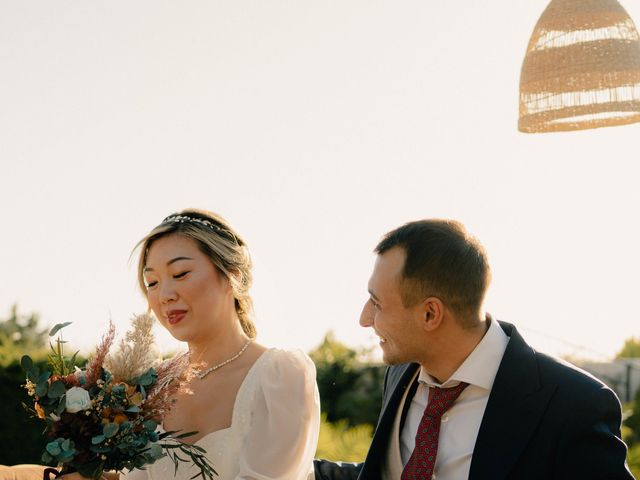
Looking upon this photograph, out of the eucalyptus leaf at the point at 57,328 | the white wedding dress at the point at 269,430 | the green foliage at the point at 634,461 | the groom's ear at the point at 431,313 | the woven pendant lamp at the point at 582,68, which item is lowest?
the green foliage at the point at 634,461

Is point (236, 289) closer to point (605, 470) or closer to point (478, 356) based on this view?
point (478, 356)

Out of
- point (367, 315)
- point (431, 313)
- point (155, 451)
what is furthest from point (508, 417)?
point (155, 451)

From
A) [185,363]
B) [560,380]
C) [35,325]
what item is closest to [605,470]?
[560,380]

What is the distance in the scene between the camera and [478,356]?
3.54m

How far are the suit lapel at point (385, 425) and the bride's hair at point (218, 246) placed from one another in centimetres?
78

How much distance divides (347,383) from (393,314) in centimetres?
636

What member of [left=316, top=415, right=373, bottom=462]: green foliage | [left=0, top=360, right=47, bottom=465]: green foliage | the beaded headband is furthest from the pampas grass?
[left=0, top=360, right=47, bottom=465]: green foliage

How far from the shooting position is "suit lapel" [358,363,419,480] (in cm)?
369

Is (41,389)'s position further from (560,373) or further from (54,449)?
(560,373)

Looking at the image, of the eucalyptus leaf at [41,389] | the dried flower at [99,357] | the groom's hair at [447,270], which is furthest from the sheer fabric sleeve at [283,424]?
the eucalyptus leaf at [41,389]

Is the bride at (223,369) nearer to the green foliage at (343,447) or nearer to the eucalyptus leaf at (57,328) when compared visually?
the eucalyptus leaf at (57,328)

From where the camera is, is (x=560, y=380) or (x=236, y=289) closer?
(x=560, y=380)

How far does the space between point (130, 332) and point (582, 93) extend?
7.45 feet

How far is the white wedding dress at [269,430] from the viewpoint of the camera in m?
3.79
